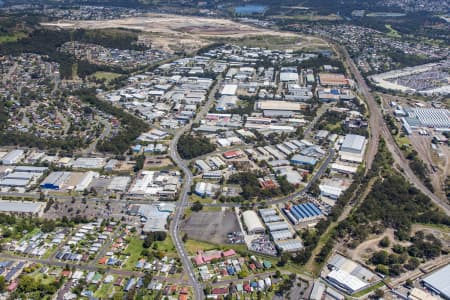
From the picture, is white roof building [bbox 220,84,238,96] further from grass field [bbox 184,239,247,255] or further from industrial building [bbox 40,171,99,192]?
grass field [bbox 184,239,247,255]

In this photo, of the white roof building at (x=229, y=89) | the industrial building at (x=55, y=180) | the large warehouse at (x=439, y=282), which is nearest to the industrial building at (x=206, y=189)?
the industrial building at (x=55, y=180)

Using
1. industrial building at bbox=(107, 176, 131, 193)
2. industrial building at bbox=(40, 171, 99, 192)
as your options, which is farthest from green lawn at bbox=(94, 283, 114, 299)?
industrial building at bbox=(40, 171, 99, 192)

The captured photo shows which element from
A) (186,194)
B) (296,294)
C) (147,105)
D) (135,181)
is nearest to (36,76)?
(147,105)

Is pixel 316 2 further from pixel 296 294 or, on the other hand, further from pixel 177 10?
pixel 296 294

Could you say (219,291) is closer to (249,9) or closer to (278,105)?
(278,105)

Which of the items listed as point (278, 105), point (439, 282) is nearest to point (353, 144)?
point (278, 105)

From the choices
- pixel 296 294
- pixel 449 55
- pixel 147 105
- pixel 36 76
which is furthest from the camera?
pixel 449 55
